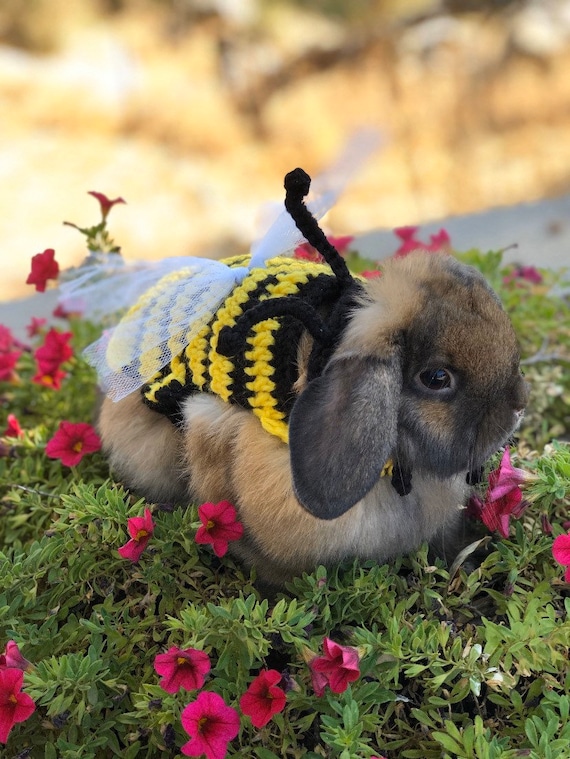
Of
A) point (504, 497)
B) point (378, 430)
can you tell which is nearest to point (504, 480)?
point (504, 497)

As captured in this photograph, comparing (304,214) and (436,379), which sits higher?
(304,214)

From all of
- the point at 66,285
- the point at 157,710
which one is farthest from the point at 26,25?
the point at 157,710

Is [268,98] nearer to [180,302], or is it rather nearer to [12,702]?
[180,302]

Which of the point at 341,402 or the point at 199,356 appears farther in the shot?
the point at 199,356

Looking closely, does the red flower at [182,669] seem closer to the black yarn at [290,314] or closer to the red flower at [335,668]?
the red flower at [335,668]

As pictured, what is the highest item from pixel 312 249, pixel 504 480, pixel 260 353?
pixel 312 249

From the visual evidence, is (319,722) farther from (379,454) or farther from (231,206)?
(231,206)

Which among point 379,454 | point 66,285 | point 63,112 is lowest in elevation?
point 379,454
